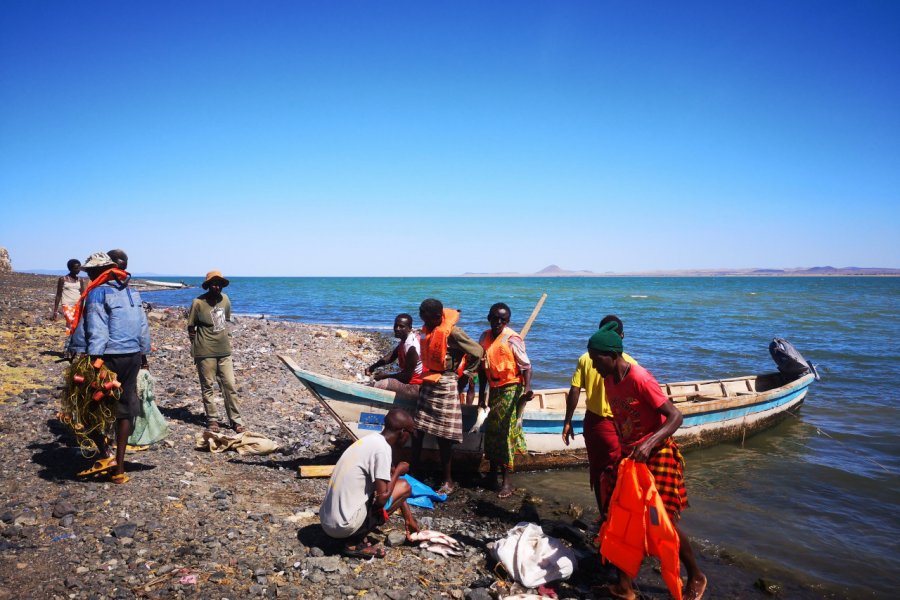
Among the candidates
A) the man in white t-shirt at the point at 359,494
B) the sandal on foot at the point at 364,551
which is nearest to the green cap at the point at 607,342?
the man in white t-shirt at the point at 359,494

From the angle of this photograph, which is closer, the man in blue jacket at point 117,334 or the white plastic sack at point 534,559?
the white plastic sack at point 534,559

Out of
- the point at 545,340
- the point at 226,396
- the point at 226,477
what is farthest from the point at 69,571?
the point at 545,340

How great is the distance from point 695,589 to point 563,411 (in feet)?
11.9

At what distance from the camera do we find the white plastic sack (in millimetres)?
4266

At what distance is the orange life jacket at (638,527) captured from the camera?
11.9ft

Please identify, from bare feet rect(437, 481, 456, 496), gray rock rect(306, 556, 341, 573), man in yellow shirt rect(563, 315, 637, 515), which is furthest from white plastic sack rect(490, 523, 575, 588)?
bare feet rect(437, 481, 456, 496)

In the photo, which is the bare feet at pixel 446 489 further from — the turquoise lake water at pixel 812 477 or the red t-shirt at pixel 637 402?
the red t-shirt at pixel 637 402

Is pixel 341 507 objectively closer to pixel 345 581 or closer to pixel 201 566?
pixel 345 581

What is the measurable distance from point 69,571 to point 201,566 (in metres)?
0.85

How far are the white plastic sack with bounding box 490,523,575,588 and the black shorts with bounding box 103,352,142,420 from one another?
3715 mm

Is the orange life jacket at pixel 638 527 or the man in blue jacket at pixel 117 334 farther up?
the man in blue jacket at pixel 117 334

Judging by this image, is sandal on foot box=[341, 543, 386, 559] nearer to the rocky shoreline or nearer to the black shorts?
the rocky shoreline

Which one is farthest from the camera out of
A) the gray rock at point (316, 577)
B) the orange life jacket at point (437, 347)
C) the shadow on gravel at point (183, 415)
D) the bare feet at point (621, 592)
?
the shadow on gravel at point (183, 415)

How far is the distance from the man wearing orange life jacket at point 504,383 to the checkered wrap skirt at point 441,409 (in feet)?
1.53
